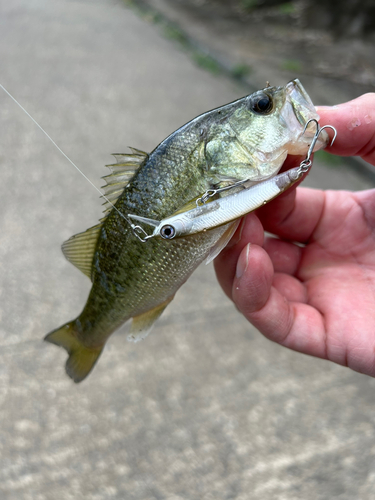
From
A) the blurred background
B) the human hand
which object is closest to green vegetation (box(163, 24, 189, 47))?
the blurred background

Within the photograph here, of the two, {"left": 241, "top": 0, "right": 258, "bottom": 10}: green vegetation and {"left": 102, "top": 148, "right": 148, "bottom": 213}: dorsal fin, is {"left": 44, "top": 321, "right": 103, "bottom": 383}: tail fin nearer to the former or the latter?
{"left": 102, "top": 148, "right": 148, "bottom": 213}: dorsal fin

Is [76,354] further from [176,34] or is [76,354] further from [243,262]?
[176,34]

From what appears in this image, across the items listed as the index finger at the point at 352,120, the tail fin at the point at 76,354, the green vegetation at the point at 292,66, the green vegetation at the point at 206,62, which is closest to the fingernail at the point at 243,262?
the index finger at the point at 352,120

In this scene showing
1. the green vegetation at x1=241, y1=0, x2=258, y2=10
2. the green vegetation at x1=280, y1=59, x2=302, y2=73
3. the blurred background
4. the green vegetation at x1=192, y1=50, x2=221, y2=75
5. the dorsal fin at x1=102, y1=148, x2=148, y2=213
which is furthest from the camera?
the green vegetation at x1=241, y1=0, x2=258, y2=10

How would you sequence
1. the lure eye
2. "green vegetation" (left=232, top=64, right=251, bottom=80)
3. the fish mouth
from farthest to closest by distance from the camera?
"green vegetation" (left=232, top=64, right=251, bottom=80) < the fish mouth < the lure eye

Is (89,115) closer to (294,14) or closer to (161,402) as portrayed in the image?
(161,402)

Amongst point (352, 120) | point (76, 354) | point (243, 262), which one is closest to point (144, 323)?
point (76, 354)

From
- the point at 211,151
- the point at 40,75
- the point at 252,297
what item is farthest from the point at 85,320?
the point at 40,75
